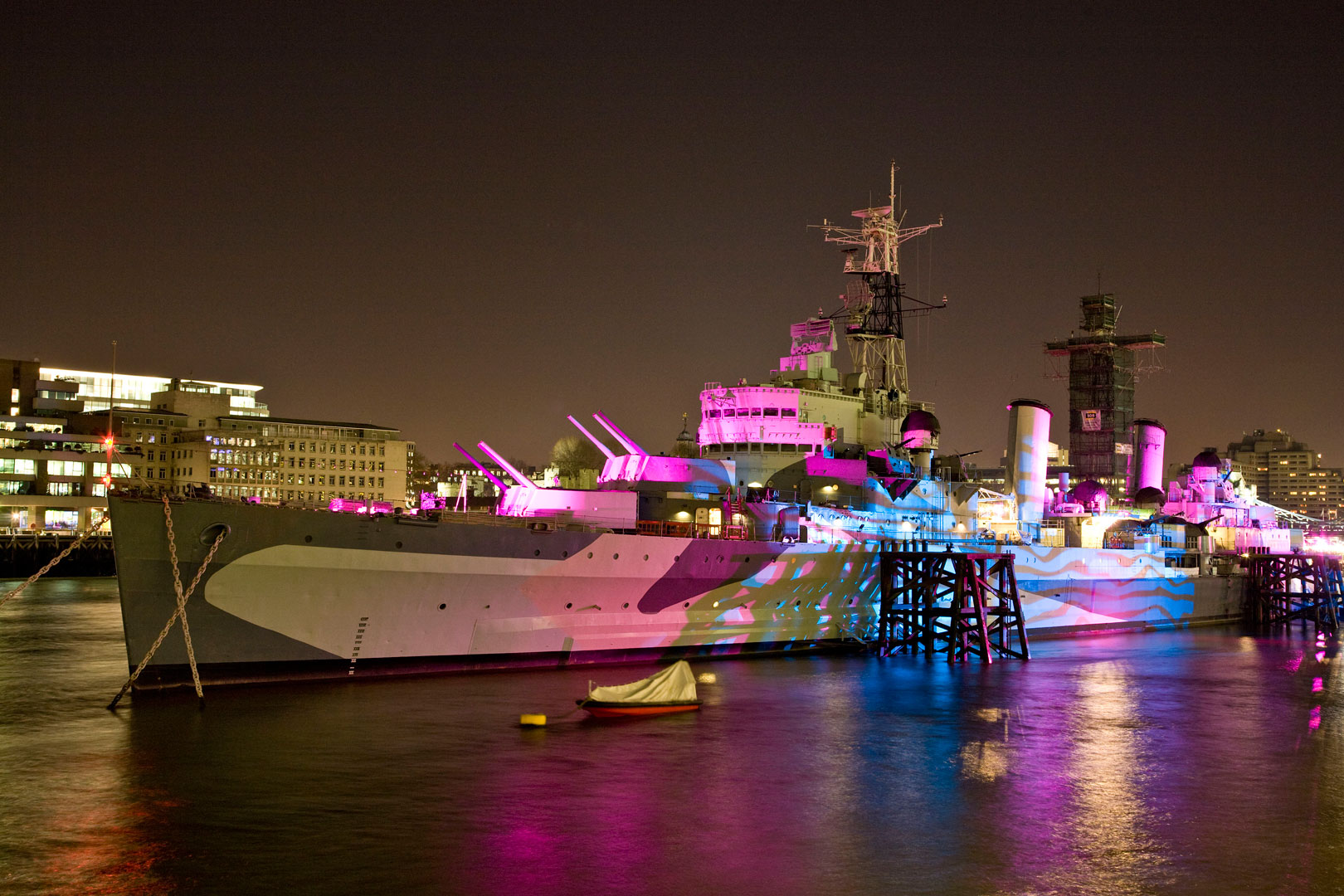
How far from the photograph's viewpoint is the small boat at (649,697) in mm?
17188

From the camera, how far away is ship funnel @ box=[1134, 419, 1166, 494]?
43.3 meters

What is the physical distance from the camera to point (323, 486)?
74938 mm

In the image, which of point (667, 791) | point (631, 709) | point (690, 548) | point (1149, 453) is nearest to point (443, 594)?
point (631, 709)

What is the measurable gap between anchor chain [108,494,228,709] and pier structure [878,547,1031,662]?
49.7 ft

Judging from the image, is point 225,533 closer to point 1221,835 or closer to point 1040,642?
point 1221,835

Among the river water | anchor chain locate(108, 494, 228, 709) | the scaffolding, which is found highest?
the scaffolding

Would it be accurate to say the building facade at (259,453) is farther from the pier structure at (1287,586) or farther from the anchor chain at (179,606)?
the anchor chain at (179,606)

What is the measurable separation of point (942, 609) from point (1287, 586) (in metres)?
20.0

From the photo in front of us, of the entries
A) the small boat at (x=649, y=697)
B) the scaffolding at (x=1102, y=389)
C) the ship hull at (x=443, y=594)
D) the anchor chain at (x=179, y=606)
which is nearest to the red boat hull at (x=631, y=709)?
the small boat at (x=649, y=697)

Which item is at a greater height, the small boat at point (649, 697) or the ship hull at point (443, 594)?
the ship hull at point (443, 594)

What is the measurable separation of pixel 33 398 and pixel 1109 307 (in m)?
72.6

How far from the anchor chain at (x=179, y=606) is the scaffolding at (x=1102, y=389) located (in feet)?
222

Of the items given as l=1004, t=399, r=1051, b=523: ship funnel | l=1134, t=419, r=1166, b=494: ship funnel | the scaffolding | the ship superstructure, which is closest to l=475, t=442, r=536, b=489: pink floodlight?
the ship superstructure

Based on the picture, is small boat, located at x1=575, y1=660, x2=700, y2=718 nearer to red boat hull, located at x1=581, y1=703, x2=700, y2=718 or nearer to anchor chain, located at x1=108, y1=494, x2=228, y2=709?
red boat hull, located at x1=581, y1=703, x2=700, y2=718
